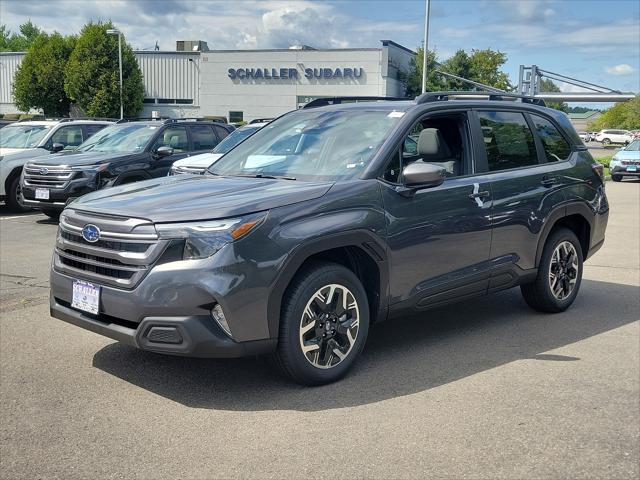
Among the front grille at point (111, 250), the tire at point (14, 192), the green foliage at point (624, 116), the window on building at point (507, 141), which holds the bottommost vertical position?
the tire at point (14, 192)

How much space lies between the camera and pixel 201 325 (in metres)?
3.95

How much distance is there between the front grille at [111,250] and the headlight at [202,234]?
0.27 ft

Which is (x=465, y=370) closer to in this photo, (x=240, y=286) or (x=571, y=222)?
(x=240, y=286)

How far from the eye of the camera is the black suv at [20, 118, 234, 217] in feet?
39.0

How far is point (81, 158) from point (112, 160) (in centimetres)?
61

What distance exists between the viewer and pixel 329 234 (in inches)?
172

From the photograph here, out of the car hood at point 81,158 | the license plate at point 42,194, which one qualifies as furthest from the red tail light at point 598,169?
the license plate at point 42,194

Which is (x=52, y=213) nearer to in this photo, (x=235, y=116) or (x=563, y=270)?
(x=563, y=270)

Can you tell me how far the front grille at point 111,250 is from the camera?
13.1 feet

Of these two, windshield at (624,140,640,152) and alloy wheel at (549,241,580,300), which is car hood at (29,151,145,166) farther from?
windshield at (624,140,640,152)

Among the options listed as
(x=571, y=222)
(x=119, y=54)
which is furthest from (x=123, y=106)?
(x=571, y=222)

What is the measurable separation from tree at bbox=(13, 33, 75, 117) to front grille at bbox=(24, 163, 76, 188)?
47.5 metres

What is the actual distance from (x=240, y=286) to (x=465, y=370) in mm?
1851

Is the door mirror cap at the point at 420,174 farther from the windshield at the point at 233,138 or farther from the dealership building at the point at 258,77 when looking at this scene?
the dealership building at the point at 258,77
